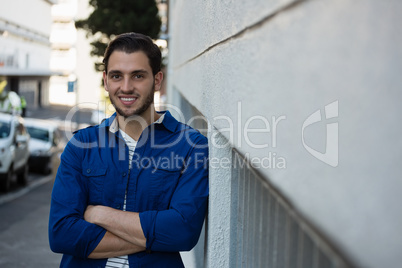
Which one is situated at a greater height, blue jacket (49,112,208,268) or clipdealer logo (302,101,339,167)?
clipdealer logo (302,101,339,167)

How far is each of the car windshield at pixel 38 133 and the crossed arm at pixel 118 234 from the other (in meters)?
17.3

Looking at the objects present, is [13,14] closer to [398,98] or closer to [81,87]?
[81,87]

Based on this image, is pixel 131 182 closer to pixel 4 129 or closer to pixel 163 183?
pixel 163 183

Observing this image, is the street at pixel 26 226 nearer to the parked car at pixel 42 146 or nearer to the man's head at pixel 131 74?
the parked car at pixel 42 146

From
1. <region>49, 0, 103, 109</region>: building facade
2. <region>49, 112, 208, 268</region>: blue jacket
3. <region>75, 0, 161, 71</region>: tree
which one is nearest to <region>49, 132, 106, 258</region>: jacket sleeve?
<region>49, 112, 208, 268</region>: blue jacket

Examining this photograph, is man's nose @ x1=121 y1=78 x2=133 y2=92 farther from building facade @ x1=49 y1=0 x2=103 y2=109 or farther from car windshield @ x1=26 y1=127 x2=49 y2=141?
building facade @ x1=49 y1=0 x2=103 y2=109

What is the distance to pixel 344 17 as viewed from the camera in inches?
31.4

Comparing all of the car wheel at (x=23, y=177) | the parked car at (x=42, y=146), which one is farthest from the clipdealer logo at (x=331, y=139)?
the parked car at (x=42, y=146)

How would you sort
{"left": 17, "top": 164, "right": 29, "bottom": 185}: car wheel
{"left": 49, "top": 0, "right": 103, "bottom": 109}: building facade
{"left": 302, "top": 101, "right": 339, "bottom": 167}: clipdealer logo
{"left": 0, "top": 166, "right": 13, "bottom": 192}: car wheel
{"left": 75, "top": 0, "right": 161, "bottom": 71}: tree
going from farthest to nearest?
1. {"left": 49, "top": 0, "right": 103, "bottom": 109}: building facade
2. {"left": 75, "top": 0, "right": 161, "bottom": 71}: tree
3. {"left": 17, "top": 164, "right": 29, "bottom": 185}: car wheel
4. {"left": 0, "top": 166, "right": 13, "bottom": 192}: car wheel
5. {"left": 302, "top": 101, "right": 339, "bottom": 167}: clipdealer logo

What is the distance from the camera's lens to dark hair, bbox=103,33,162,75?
2.82 m

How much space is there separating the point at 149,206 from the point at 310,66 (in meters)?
1.86

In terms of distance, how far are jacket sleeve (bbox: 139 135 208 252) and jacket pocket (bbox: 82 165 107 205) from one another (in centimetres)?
27

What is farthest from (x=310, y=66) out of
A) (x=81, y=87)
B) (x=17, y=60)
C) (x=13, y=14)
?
(x=81, y=87)

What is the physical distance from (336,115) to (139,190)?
1918mm
